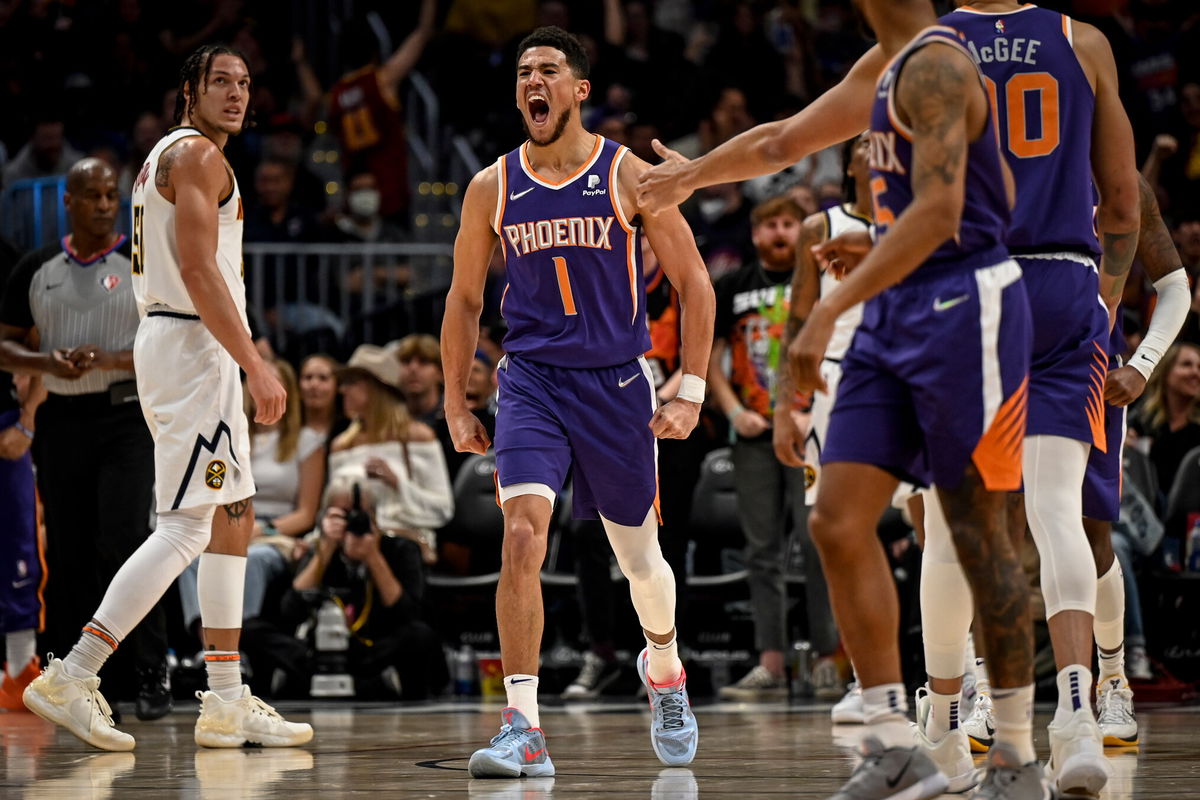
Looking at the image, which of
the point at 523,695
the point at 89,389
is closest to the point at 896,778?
the point at 523,695

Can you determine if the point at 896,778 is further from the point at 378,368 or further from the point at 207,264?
the point at 378,368

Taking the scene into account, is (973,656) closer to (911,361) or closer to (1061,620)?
(1061,620)

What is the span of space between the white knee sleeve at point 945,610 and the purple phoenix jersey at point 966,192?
2.48ft

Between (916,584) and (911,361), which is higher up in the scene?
(911,361)

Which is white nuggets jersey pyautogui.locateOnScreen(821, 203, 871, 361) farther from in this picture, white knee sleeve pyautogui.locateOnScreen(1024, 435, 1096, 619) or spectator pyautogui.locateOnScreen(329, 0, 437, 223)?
spectator pyautogui.locateOnScreen(329, 0, 437, 223)

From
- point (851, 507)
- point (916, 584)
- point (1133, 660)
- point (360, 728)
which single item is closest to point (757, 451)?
point (916, 584)

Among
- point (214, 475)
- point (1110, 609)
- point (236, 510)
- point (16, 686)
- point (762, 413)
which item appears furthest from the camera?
point (762, 413)

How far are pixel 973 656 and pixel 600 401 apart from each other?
1998mm

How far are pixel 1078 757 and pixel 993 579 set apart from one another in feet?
2.14

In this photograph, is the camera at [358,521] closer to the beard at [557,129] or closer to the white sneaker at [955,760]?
the beard at [557,129]

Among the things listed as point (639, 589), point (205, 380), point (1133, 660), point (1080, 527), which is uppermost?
point (205, 380)

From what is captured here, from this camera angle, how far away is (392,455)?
9.56 m

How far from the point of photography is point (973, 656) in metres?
6.39

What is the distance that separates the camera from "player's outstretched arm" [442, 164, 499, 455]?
5535 mm
